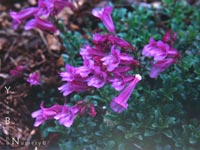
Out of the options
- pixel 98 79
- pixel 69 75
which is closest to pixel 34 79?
pixel 69 75

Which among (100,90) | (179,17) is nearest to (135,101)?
(100,90)

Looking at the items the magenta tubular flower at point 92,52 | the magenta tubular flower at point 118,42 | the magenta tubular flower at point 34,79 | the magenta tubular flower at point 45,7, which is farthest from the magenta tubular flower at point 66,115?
the magenta tubular flower at point 45,7

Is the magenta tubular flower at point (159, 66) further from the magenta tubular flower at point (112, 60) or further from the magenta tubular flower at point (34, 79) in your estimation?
the magenta tubular flower at point (34, 79)

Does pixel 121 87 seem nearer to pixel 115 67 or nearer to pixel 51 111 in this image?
pixel 115 67

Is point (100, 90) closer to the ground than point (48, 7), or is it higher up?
closer to the ground

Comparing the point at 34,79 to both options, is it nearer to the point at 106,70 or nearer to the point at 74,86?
the point at 74,86

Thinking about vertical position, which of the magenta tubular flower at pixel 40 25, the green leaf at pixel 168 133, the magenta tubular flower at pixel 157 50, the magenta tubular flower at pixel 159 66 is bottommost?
the green leaf at pixel 168 133
